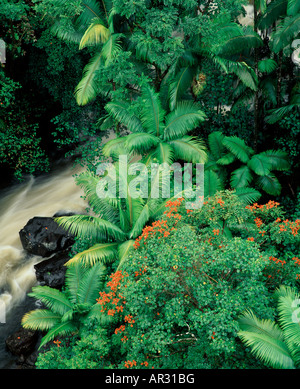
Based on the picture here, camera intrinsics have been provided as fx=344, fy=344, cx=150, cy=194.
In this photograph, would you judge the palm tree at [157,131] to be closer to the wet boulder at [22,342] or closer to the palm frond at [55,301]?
the palm frond at [55,301]

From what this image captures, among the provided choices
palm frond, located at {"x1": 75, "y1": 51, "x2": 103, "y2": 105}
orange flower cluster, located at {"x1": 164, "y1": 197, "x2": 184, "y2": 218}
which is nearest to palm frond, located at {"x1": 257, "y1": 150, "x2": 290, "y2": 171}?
orange flower cluster, located at {"x1": 164, "y1": 197, "x2": 184, "y2": 218}

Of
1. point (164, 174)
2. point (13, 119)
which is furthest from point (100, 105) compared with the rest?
point (164, 174)

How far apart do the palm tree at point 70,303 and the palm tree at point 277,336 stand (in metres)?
3.62

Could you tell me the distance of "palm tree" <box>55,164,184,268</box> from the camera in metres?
7.83

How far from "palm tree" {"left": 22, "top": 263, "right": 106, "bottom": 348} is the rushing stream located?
2453 mm

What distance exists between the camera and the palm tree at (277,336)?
471cm

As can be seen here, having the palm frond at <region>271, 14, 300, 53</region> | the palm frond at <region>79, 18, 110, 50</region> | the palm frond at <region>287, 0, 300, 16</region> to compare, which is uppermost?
the palm frond at <region>79, 18, 110, 50</region>

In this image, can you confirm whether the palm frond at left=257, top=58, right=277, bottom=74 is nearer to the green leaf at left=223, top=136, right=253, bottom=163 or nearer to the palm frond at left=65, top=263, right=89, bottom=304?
the green leaf at left=223, top=136, right=253, bottom=163

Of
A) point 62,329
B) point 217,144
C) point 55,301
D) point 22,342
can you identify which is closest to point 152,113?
point 217,144

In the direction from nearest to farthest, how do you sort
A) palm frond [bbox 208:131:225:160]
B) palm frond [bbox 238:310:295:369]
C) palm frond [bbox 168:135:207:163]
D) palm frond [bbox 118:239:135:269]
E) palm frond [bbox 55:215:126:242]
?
palm frond [bbox 238:310:295:369]
palm frond [bbox 118:239:135:269]
palm frond [bbox 55:215:126:242]
palm frond [bbox 168:135:207:163]
palm frond [bbox 208:131:225:160]

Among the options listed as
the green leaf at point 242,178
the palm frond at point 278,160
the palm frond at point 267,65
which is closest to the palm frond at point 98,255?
the green leaf at point 242,178

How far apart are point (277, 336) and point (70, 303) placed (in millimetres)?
4656
